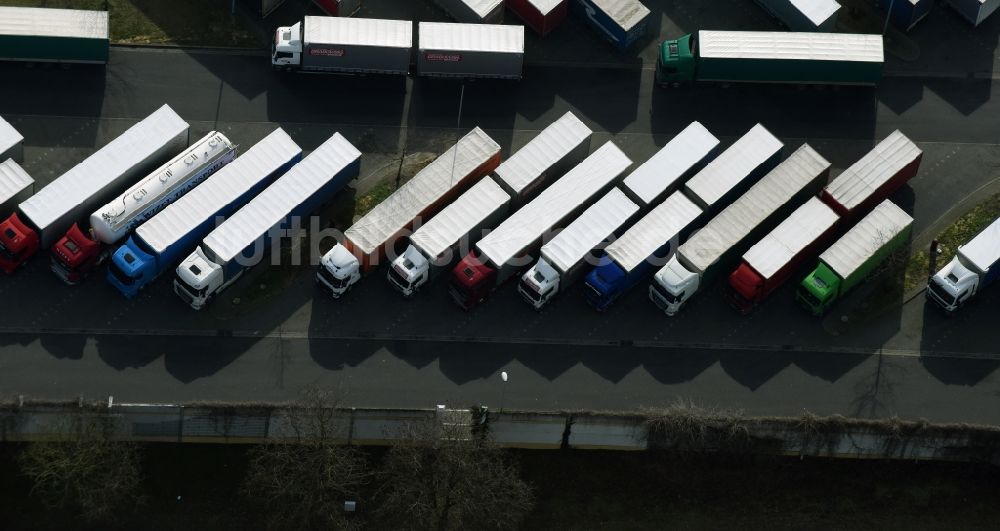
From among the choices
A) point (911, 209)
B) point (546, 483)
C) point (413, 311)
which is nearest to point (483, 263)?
point (413, 311)

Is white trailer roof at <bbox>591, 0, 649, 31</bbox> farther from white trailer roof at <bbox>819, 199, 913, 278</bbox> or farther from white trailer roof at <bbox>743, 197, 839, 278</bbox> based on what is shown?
white trailer roof at <bbox>819, 199, 913, 278</bbox>

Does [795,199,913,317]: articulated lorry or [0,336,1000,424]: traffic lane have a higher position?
[795,199,913,317]: articulated lorry

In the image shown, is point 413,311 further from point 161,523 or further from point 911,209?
point 911,209

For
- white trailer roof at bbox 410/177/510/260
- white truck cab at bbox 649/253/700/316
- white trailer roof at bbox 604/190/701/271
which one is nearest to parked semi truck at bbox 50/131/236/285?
white trailer roof at bbox 410/177/510/260

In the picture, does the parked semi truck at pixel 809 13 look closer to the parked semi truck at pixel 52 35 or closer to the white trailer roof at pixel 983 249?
the white trailer roof at pixel 983 249

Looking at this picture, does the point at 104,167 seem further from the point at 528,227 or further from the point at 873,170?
the point at 873,170

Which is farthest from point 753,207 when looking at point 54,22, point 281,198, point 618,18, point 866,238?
point 54,22
